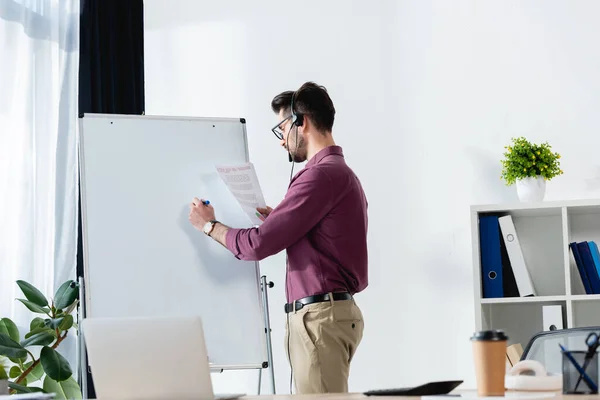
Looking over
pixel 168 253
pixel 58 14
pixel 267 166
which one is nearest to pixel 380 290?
pixel 267 166

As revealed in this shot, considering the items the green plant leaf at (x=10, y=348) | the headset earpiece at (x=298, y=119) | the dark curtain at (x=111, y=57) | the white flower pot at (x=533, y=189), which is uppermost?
the dark curtain at (x=111, y=57)

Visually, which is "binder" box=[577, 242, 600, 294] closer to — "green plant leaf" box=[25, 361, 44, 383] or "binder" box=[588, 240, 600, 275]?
"binder" box=[588, 240, 600, 275]

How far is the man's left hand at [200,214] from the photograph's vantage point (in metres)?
2.81

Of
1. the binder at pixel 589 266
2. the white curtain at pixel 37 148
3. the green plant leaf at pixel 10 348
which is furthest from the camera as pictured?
the white curtain at pixel 37 148

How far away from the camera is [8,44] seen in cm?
342

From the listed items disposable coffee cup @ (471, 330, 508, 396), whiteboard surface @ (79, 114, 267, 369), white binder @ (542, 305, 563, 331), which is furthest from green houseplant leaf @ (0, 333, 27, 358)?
disposable coffee cup @ (471, 330, 508, 396)

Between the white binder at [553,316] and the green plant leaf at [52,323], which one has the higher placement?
the green plant leaf at [52,323]

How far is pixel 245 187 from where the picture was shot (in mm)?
2902

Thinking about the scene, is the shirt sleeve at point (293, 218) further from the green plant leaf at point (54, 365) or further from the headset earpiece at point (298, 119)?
the green plant leaf at point (54, 365)

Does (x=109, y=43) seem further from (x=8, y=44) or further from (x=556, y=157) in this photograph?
(x=556, y=157)

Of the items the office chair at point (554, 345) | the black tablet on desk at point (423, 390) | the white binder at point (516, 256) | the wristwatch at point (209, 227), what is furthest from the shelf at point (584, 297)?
the black tablet on desk at point (423, 390)

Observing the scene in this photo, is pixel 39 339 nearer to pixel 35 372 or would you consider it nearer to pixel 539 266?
pixel 35 372

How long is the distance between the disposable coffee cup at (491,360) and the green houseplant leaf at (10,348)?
81.3 inches

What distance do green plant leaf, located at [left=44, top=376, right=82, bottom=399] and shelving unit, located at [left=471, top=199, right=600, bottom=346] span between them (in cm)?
157
